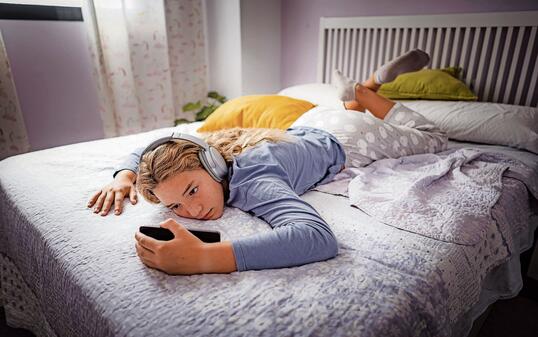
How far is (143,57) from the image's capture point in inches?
92.9

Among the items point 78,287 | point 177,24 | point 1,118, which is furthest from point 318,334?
point 177,24

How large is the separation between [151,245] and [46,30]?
6.60 ft

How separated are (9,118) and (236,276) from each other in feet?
6.28

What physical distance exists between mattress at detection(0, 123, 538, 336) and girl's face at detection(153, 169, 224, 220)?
0.10 ft

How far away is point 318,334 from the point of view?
19.7 inches

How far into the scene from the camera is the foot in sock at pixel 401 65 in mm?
1526

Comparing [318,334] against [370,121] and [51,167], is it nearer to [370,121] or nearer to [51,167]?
[370,121]

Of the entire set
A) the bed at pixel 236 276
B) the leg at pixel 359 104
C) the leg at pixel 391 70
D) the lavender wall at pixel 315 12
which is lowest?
the bed at pixel 236 276

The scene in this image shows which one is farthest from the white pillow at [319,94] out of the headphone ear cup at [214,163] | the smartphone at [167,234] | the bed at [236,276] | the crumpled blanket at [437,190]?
the smartphone at [167,234]

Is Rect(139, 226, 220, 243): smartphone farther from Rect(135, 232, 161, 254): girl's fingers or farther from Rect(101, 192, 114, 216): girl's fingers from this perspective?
Rect(101, 192, 114, 216): girl's fingers

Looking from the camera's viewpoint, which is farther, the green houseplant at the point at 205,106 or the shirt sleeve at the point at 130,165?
the green houseplant at the point at 205,106

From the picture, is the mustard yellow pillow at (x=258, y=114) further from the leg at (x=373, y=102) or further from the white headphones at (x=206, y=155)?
the white headphones at (x=206, y=155)

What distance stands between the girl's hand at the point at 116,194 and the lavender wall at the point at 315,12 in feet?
6.15

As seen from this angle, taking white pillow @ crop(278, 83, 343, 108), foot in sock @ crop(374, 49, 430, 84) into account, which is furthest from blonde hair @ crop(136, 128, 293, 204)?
white pillow @ crop(278, 83, 343, 108)
